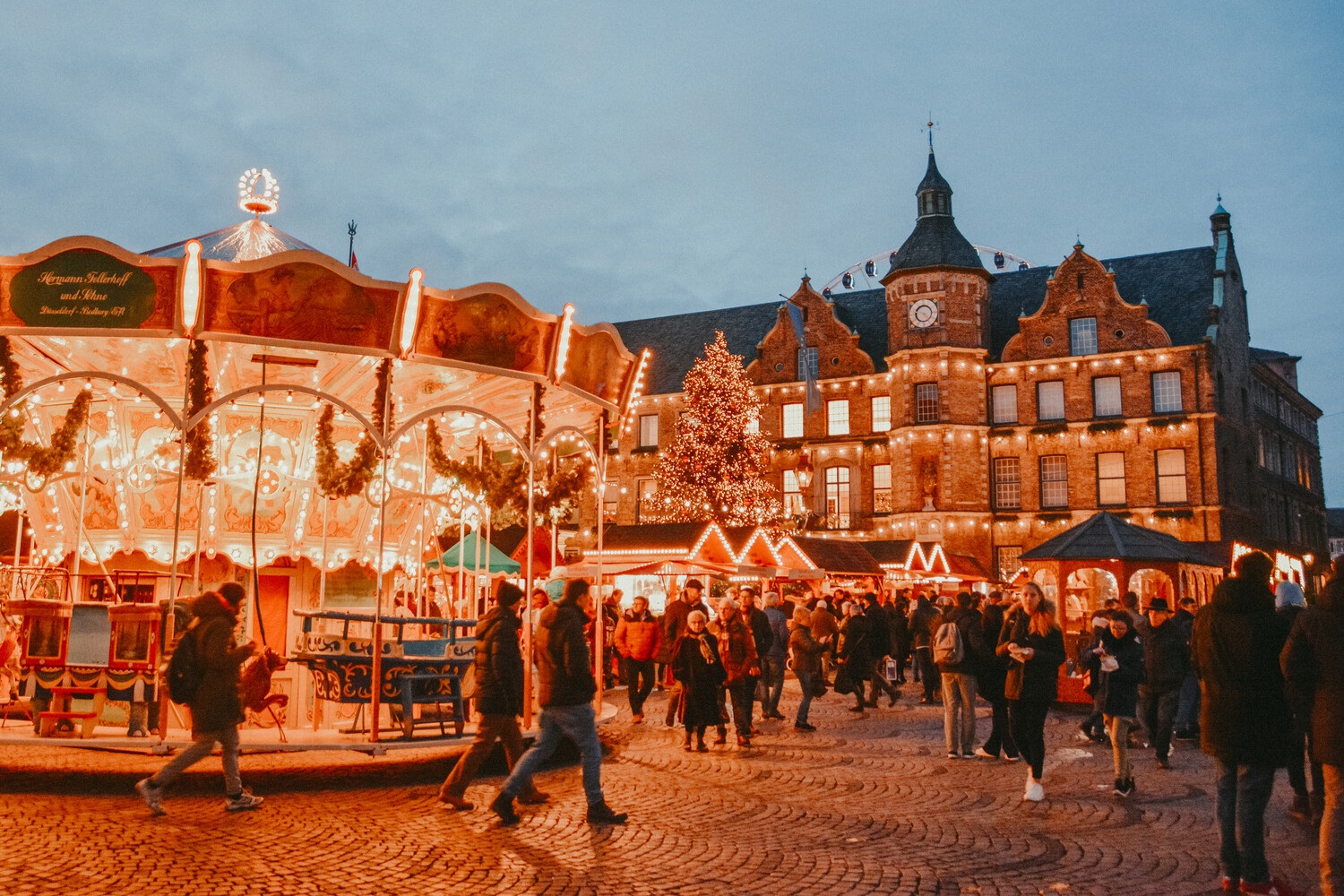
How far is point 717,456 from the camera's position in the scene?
36750 millimetres

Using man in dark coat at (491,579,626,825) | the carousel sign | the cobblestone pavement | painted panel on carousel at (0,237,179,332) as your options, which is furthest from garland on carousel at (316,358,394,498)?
man in dark coat at (491,579,626,825)

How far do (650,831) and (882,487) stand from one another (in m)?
33.0

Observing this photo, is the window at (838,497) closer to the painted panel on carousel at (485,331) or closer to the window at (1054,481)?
the window at (1054,481)

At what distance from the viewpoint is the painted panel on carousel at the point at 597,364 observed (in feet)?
39.0

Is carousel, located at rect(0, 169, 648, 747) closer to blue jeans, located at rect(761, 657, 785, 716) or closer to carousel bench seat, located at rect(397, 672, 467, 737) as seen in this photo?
carousel bench seat, located at rect(397, 672, 467, 737)

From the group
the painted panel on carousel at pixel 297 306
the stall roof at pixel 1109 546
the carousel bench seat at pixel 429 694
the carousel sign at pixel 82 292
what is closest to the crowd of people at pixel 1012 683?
the carousel bench seat at pixel 429 694

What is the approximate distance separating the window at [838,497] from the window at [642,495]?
7089 millimetres

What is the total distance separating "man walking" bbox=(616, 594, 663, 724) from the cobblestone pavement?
3556 millimetres

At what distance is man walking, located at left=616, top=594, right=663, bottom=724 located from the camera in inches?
571

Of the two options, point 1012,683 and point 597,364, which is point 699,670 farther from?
point 1012,683

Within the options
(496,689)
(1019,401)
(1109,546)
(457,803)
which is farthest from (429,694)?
(1019,401)

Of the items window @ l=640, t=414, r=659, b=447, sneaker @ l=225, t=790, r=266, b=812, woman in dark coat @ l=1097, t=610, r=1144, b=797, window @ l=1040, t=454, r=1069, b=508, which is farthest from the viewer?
window @ l=640, t=414, r=659, b=447

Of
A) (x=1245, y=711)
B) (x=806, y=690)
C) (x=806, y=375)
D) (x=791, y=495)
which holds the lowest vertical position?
(x=806, y=690)

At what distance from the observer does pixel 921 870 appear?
640 cm
